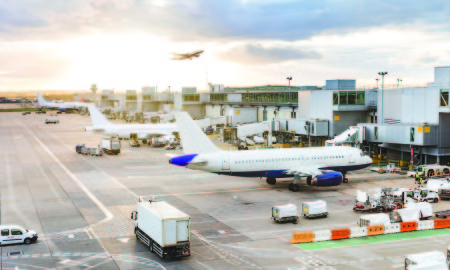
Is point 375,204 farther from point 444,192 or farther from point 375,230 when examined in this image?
point 444,192

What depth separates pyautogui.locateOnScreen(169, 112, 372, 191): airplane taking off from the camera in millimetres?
48469

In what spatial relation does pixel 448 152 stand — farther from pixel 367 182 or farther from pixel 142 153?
pixel 142 153

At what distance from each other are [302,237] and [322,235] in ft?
5.35

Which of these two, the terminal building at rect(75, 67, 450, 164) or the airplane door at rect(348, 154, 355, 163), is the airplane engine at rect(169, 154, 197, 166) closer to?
the airplane door at rect(348, 154, 355, 163)

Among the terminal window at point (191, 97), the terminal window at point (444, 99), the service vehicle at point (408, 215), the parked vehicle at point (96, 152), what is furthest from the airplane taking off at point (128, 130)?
the service vehicle at point (408, 215)

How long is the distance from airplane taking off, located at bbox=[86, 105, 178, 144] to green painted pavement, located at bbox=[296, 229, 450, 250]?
66.8 meters

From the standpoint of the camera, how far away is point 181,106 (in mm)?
139500

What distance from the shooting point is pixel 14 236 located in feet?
107

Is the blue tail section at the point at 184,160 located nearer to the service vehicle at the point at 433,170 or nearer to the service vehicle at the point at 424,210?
the service vehicle at the point at 424,210

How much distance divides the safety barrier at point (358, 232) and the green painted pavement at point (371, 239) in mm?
349

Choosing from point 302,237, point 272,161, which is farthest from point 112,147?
point 302,237

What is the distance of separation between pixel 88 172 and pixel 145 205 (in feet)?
114

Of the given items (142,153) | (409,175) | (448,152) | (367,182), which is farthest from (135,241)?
(142,153)

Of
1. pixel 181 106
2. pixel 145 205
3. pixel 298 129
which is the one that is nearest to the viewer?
pixel 145 205
